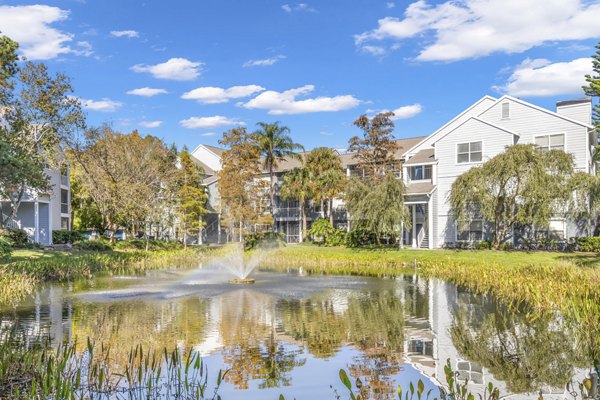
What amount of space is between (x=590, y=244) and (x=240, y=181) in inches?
1079

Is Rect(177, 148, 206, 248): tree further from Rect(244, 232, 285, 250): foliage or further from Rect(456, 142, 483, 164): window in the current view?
Rect(456, 142, 483, 164): window

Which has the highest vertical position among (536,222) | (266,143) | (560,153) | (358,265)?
(266,143)

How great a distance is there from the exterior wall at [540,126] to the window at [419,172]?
5576 millimetres

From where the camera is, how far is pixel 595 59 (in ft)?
84.8

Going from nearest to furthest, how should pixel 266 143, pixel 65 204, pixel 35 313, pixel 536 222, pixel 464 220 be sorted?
1. pixel 35 313
2. pixel 536 222
3. pixel 464 220
4. pixel 65 204
5. pixel 266 143

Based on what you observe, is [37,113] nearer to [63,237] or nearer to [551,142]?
[63,237]

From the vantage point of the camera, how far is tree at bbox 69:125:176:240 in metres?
40.8

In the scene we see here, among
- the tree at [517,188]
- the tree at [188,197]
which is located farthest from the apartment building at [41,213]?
the tree at [517,188]

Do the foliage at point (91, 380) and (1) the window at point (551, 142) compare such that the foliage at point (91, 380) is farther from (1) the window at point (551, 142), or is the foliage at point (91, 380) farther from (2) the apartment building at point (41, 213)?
(1) the window at point (551, 142)

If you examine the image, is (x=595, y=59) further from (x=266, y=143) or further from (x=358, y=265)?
(x=266, y=143)

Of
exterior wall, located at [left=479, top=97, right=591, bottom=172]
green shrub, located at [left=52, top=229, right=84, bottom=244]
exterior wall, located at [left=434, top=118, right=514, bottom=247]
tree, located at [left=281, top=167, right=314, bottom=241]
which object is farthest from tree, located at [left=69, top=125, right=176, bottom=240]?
exterior wall, located at [left=479, top=97, right=591, bottom=172]

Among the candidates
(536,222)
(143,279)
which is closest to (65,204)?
(143,279)

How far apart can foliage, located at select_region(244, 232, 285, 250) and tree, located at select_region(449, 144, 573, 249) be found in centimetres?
1789

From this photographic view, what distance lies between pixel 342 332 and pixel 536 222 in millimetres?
22127
